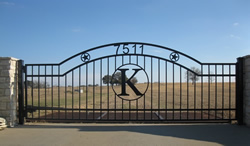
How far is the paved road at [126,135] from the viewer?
4047 millimetres

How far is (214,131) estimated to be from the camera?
16.0 ft

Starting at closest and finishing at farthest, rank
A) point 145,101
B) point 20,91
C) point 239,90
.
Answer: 1. point 239,90
2. point 20,91
3. point 145,101

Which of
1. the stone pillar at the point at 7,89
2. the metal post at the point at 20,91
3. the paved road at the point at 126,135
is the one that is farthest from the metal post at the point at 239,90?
the stone pillar at the point at 7,89

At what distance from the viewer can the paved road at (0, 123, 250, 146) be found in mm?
4047

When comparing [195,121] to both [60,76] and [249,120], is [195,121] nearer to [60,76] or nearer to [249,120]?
[249,120]

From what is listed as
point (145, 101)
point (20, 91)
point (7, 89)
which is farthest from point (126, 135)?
point (145, 101)

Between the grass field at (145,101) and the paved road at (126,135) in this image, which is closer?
the paved road at (126,135)

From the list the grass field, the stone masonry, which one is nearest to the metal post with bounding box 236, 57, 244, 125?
the stone masonry

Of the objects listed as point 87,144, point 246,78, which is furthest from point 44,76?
point 246,78

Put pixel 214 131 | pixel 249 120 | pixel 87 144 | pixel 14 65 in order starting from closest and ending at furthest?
pixel 87 144 < pixel 214 131 < pixel 249 120 < pixel 14 65

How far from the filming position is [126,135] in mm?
4535

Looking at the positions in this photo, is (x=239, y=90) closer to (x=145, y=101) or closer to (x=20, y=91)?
(x=20, y=91)

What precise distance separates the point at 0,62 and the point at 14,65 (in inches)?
13.6

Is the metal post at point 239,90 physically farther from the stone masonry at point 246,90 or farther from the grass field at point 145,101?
the grass field at point 145,101
